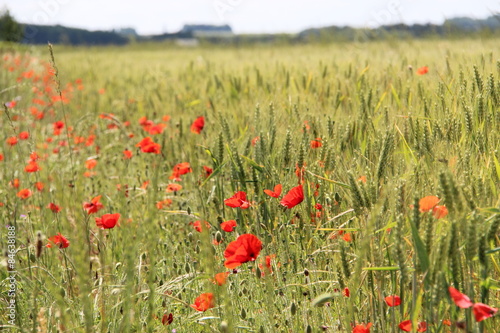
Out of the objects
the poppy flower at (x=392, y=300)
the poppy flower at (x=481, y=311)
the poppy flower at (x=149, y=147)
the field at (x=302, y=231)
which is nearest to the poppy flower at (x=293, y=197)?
the field at (x=302, y=231)

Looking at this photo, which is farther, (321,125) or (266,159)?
(321,125)

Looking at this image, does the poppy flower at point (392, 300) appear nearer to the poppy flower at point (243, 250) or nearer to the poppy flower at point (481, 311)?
the poppy flower at point (481, 311)

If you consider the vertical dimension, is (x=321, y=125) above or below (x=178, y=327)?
above

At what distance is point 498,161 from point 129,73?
18.6ft

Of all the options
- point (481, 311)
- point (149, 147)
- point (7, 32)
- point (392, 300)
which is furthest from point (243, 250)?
point (7, 32)

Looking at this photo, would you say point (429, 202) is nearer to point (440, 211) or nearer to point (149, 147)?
point (440, 211)

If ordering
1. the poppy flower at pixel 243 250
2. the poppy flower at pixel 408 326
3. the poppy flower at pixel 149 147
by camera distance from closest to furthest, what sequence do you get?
the poppy flower at pixel 408 326 < the poppy flower at pixel 243 250 < the poppy flower at pixel 149 147

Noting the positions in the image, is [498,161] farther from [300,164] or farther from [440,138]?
[300,164]

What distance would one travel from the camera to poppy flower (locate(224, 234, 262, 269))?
102 cm

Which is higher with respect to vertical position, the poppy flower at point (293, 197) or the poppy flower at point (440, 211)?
the poppy flower at point (440, 211)

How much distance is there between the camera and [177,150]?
260cm

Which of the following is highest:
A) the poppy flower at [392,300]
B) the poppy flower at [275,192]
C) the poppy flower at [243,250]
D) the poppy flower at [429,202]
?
the poppy flower at [429,202]

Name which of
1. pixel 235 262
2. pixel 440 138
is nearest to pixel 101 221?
pixel 235 262

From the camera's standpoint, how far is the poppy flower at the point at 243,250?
1.02 metres
